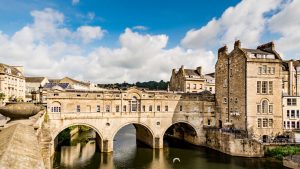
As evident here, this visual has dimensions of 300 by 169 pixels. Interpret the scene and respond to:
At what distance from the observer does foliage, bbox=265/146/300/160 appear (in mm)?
34062

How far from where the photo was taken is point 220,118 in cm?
4603

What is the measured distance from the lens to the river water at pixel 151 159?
1293 inches

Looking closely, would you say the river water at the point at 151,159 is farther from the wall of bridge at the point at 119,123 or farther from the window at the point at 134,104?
the window at the point at 134,104

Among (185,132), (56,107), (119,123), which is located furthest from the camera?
(185,132)

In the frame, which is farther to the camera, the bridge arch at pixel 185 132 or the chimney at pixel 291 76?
the chimney at pixel 291 76

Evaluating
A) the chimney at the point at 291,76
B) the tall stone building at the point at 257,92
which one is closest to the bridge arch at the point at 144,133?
the tall stone building at the point at 257,92

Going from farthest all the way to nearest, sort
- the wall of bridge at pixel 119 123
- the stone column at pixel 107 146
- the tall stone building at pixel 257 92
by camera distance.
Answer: the tall stone building at pixel 257 92
the stone column at pixel 107 146
the wall of bridge at pixel 119 123

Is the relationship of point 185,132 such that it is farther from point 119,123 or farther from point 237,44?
point 237,44

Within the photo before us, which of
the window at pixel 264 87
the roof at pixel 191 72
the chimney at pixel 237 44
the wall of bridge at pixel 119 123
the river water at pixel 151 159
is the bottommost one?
the river water at pixel 151 159

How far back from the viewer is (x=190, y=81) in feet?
217

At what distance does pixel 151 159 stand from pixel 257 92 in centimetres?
1907

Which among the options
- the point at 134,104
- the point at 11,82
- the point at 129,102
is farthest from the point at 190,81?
the point at 11,82

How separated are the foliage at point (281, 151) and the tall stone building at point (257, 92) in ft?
13.6

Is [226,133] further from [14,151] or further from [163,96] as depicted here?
[14,151]
